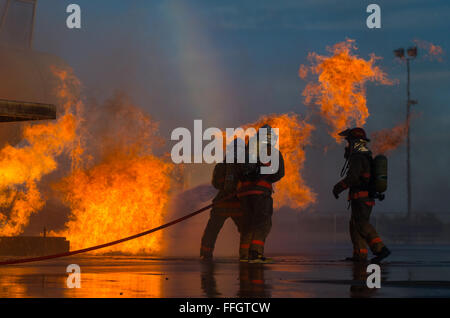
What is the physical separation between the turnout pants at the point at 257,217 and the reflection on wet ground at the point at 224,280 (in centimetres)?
51

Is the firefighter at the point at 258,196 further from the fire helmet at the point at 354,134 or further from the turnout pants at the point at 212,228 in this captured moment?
the turnout pants at the point at 212,228

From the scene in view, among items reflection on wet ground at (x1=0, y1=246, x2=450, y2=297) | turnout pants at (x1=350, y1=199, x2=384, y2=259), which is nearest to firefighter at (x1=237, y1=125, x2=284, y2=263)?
reflection on wet ground at (x1=0, y1=246, x2=450, y2=297)

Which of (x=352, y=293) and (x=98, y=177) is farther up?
(x=98, y=177)

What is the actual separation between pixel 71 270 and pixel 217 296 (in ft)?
17.0

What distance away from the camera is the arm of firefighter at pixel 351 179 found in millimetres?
16500

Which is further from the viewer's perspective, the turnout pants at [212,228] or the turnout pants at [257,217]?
the turnout pants at [212,228]

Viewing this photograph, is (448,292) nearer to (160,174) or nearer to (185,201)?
(160,174)

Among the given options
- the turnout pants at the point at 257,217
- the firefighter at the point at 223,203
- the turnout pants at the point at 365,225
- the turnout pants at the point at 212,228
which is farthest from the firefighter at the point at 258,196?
the turnout pants at the point at 212,228

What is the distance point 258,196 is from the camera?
16.5 meters

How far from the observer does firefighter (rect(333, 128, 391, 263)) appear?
54.0ft

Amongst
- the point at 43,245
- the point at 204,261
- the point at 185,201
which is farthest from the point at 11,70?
the point at 204,261

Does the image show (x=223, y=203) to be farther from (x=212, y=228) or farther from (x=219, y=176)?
(x=219, y=176)

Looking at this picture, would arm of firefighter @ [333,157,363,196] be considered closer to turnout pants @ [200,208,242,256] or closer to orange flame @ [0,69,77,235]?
turnout pants @ [200,208,242,256]
